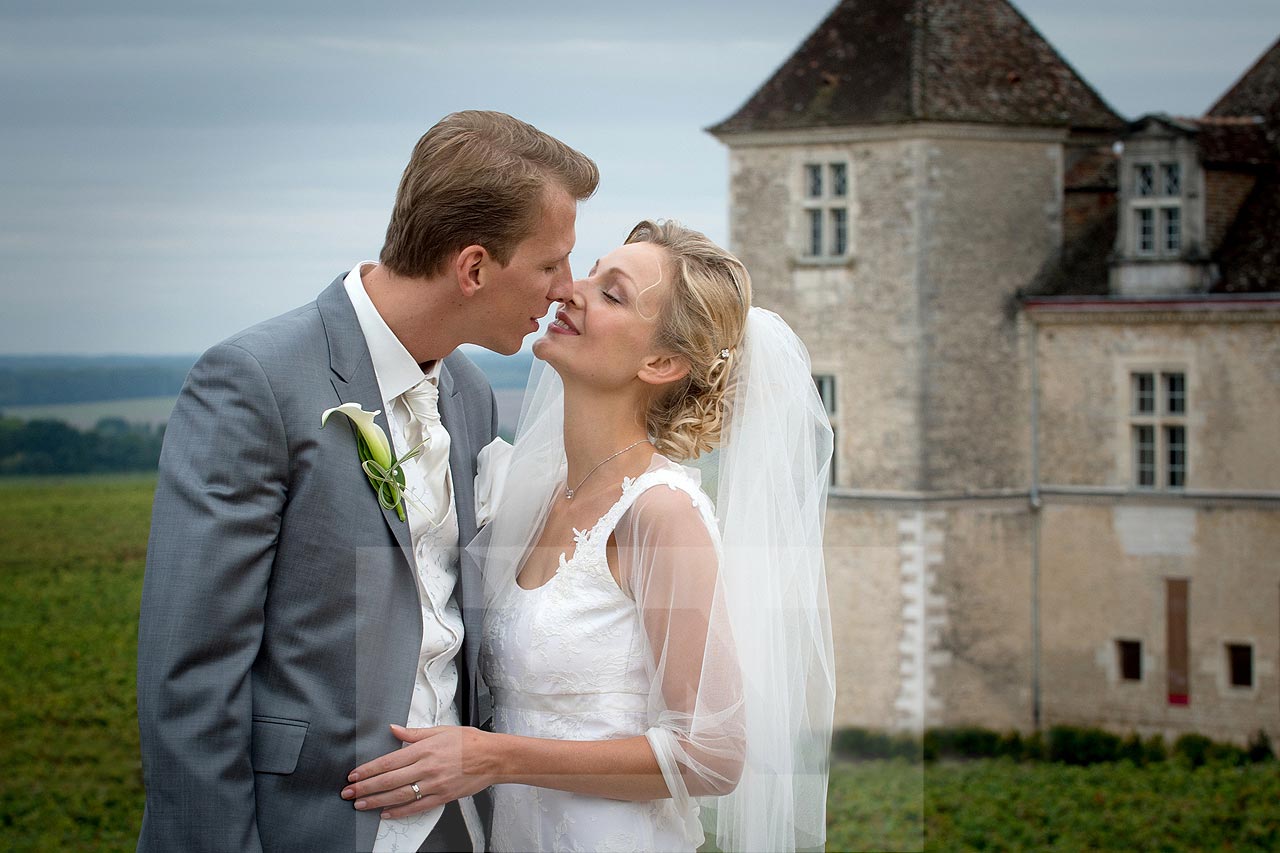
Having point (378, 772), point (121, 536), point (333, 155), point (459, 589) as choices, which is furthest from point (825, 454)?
point (121, 536)

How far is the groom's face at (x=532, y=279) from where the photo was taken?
2.70 m

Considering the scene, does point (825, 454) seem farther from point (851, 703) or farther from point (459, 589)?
point (851, 703)

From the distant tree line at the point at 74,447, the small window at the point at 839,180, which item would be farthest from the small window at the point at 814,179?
the distant tree line at the point at 74,447

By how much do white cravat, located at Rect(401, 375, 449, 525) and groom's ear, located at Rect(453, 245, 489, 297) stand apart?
21 cm

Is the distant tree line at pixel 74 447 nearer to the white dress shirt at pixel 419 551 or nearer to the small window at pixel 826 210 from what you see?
the small window at pixel 826 210

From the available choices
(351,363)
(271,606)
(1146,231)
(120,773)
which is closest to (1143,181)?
(1146,231)

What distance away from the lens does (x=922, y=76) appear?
17.4 m

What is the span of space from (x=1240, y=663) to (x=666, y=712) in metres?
16.2

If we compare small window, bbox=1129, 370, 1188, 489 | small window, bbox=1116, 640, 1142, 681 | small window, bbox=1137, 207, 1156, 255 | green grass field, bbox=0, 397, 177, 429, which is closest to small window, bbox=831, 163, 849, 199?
small window, bbox=1137, 207, 1156, 255

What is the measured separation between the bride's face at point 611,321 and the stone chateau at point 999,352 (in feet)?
49.5

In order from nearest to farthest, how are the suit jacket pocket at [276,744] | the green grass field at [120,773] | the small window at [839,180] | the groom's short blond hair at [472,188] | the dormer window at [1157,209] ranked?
the suit jacket pocket at [276,744] < the groom's short blond hair at [472,188] < the green grass field at [120,773] < the dormer window at [1157,209] < the small window at [839,180]

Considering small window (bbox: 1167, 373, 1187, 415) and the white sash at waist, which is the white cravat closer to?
the white sash at waist

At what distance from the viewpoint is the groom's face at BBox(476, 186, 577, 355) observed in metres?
2.70

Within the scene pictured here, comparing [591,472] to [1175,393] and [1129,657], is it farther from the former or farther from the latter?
[1129,657]
